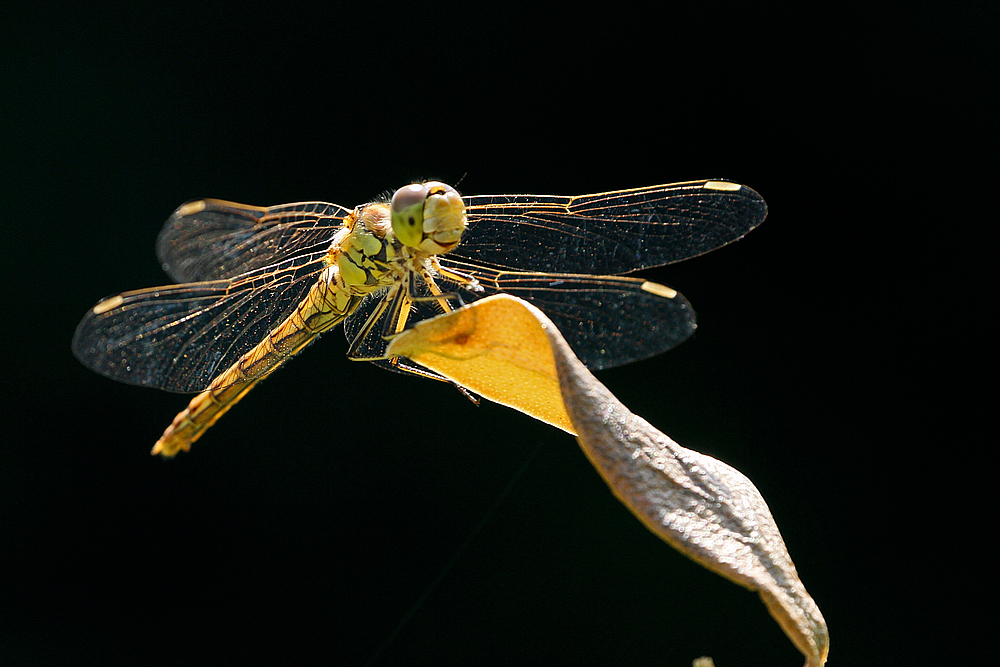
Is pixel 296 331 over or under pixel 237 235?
under

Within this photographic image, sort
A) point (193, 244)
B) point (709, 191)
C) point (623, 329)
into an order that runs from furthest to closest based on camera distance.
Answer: point (193, 244) → point (709, 191) → point (623, 329)

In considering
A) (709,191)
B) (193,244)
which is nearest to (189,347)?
(193,244)

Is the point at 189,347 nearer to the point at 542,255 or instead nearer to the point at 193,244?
the point at 193,244

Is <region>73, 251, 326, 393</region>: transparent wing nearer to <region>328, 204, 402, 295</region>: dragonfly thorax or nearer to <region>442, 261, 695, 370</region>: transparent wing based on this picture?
<region>328, 204, 402, 295</region>: dragonfly thorax

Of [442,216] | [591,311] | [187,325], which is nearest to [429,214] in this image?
[442,216]

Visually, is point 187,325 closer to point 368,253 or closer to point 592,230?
point 368,253

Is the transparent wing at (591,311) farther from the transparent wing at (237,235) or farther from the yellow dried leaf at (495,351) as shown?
the yellow dried leaf at (495,351)
